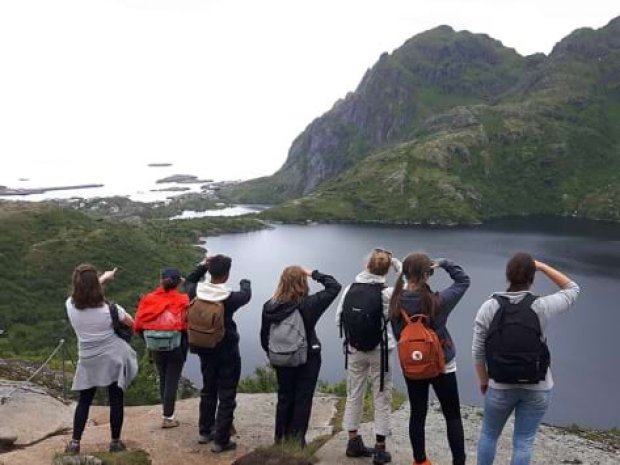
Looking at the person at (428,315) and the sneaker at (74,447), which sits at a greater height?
the person at (428,315)

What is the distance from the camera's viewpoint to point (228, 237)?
175375 mm

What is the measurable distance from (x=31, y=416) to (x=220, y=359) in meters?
5.21

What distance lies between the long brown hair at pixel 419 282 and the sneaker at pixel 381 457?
247cm

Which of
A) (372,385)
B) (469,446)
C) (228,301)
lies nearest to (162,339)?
(228,301)

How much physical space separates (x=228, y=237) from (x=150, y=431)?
165932 millimetres

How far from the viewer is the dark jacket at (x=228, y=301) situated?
30.5 ft

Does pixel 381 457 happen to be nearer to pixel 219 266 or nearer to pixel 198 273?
pixel 219 266

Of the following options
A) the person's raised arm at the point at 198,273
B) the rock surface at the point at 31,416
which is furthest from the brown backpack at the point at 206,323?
the rock surface at the point at 31,416

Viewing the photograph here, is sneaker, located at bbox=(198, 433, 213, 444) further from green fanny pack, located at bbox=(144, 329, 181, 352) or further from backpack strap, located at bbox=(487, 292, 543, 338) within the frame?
backpack strap, located at bbox=(487, 292, 543, 338)

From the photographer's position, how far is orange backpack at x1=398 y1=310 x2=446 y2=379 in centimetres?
776

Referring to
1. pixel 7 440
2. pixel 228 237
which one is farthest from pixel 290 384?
Result: pixel 228 237

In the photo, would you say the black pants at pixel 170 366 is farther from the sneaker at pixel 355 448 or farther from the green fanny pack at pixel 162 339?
the sneaker at pixel 355 448

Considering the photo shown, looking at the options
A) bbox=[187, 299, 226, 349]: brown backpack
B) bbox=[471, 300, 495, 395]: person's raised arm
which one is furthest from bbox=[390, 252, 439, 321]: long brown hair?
Answer: bbox=[187, 299, 226, 349]: brown backpack

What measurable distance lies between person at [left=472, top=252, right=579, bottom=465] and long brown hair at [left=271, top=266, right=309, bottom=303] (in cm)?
261
